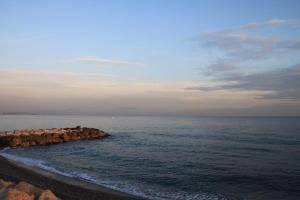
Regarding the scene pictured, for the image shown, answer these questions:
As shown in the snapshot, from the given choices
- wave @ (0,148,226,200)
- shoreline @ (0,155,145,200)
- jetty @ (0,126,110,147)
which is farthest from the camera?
jetty @ (0,126,110,147)

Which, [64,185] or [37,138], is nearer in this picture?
[64,185]

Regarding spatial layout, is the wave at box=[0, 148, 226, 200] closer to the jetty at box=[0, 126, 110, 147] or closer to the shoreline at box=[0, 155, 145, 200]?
the shoreline at box=[0, 155, 145, 200]

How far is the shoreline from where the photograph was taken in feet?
50.5

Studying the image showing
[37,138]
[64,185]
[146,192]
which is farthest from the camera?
[37,138]

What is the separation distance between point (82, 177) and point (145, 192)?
5.50 meters

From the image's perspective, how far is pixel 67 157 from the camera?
31.5m

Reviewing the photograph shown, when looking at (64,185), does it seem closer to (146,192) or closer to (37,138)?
(146,192)

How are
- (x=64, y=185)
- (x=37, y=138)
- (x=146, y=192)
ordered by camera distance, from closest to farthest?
(x=146, y=192)
(x=64, y=185)
(x=37, y=138)

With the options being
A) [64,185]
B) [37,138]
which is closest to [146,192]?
[64,185]

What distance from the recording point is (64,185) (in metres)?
17.6

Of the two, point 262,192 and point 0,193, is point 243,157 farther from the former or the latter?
point 0,193

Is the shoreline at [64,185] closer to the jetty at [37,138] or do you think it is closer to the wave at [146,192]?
the wave at [146,192]

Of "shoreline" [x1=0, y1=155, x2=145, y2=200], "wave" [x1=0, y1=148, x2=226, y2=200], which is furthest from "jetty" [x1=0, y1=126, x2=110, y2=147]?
"wave" [x1=0, y1=148, x2=226, y2=200]

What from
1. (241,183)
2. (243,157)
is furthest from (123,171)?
(243,157)
